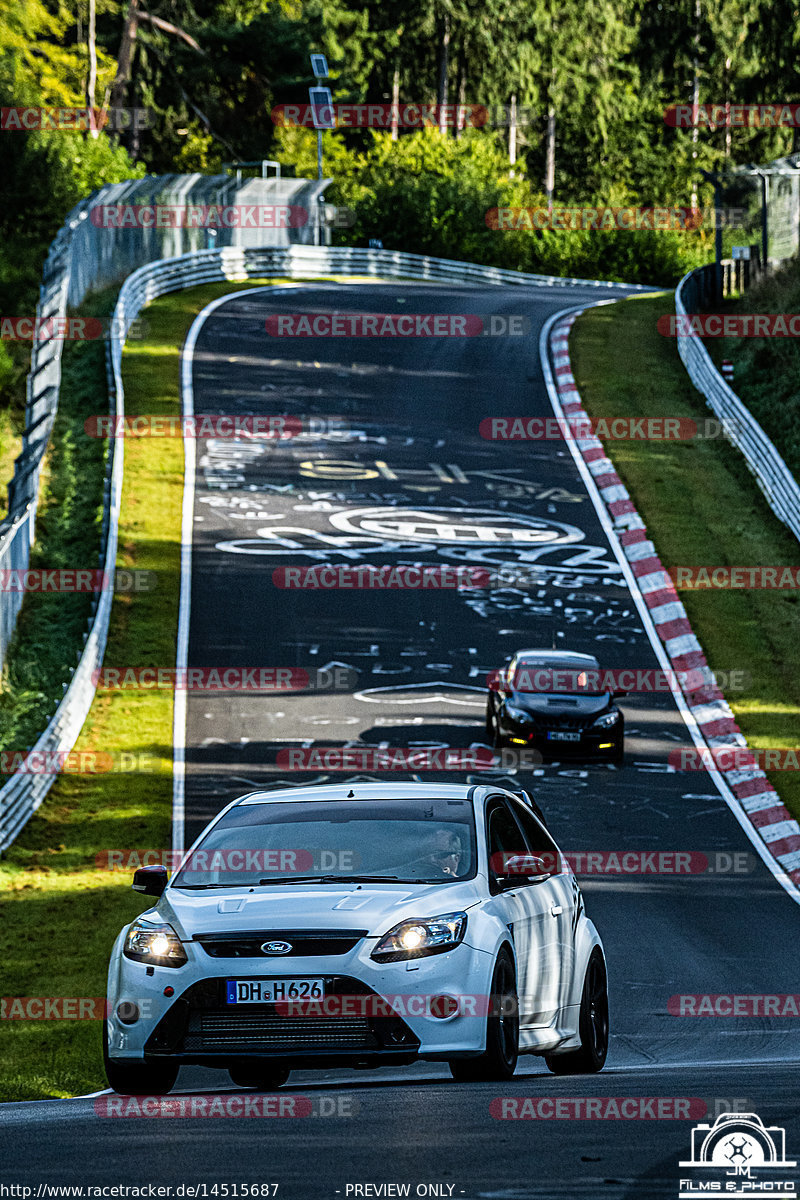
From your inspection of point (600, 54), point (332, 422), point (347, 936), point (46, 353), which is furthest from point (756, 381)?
point (600, 54)

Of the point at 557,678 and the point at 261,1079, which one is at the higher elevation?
the point at 261,1079

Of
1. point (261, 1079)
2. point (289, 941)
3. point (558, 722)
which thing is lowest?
point (558, 722)

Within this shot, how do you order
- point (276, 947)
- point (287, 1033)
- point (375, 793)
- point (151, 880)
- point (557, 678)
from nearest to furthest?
1. point (287, 1033)
2. point (276, 947)
3. point (151, 880)
4. point (375, 793)
5. point (557, 678)

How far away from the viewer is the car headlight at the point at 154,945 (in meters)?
8.07

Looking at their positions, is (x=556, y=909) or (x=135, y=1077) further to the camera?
(x=556, y=909)

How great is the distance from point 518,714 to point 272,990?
1406 cm

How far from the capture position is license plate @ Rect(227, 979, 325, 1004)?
784 cm

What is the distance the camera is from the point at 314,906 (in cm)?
811

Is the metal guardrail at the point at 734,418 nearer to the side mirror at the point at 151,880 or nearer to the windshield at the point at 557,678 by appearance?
the windshield at the point at 557,678

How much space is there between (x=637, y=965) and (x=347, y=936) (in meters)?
6.77

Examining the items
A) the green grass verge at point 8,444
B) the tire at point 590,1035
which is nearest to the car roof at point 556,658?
the tire at point 590,1035

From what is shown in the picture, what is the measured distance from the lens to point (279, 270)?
56625 millimetres

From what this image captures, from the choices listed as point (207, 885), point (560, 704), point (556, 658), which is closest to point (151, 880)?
point (207, 885)

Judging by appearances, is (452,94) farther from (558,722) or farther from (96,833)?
(96,833)
